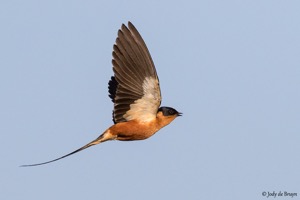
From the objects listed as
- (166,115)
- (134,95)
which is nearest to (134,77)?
(134,95)

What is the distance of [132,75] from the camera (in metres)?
13.8

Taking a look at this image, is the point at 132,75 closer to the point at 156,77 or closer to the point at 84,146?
the point at 156,77

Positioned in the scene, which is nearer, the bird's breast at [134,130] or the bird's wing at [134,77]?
the bird's wing at [134,77]

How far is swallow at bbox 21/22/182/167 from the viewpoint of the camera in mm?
13703

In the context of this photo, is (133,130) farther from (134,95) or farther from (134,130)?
(134,95)

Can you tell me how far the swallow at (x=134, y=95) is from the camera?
13.7 metres

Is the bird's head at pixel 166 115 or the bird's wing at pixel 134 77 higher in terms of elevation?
the bird's wing at pixel 134 77

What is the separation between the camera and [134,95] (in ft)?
45.6

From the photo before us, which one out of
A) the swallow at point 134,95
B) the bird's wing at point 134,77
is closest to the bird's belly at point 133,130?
the swallow at point 134,95

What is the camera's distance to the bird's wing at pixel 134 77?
13.7m

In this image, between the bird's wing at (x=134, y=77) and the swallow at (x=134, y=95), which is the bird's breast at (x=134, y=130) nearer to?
the swallow at (x=134, y=95)

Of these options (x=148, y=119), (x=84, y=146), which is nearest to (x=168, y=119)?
(x=148, y=119)

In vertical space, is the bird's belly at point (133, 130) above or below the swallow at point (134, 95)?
below

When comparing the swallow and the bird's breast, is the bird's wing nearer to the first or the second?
the swallow
